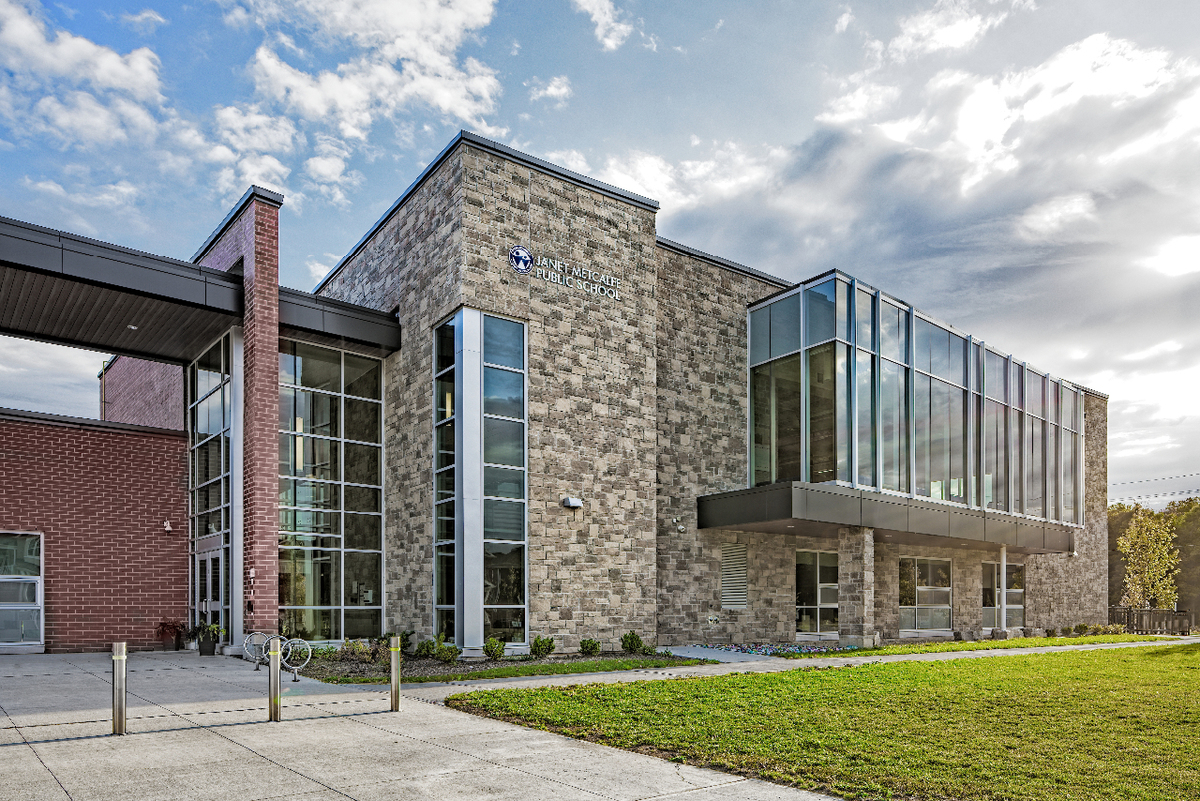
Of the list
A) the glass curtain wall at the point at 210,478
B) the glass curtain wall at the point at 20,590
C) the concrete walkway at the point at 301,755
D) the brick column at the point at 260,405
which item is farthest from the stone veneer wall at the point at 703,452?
the glass curtain wall at the point at 20,590

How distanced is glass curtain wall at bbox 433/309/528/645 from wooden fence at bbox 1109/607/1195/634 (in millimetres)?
29420

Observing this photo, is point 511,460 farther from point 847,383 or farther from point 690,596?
point 847,383

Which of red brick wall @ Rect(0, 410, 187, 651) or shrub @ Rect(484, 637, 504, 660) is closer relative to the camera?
shrub @ Rect(484, 637, 504, 660)

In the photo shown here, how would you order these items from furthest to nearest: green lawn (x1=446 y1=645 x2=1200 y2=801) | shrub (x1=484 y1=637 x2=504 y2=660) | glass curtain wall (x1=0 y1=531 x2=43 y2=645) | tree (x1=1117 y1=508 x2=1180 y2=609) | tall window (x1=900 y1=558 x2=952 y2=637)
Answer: tree (x1=1117 y1=508 x2=1180 y2=609) < tall window (x1=900 y1=558 x2=952 y2=637) < glass curtain wall (x1=0 y1=531 x2=43 y2=645) < shrub (x1=484 y1=637 x2=504 y2=660) < green lawn (x1=446 y1=645 x2=1200 y2=801)

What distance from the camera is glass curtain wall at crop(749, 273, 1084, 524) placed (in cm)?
2139

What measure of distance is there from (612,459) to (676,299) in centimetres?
516

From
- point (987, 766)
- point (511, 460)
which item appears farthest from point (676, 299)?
point (987, 766)

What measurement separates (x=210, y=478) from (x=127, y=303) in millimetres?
4499

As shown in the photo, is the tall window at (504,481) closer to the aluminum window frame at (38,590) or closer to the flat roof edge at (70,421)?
the flat roof edge at (70,421)

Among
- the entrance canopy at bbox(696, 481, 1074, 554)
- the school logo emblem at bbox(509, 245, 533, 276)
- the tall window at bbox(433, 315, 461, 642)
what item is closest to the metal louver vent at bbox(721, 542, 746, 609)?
the entrance canopy at bbox(696, 481, 1074, 554)

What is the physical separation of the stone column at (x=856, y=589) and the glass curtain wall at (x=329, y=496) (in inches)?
440

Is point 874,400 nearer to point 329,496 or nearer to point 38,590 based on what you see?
point 329,496

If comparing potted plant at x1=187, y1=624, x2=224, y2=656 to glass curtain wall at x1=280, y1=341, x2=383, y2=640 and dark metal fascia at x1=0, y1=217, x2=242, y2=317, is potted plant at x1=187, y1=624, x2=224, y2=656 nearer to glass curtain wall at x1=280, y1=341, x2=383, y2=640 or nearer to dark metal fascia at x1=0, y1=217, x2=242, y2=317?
glass curtain wall at x1=280, y1=341, x2=383, y2=640

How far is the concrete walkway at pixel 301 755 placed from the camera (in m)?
6.37
